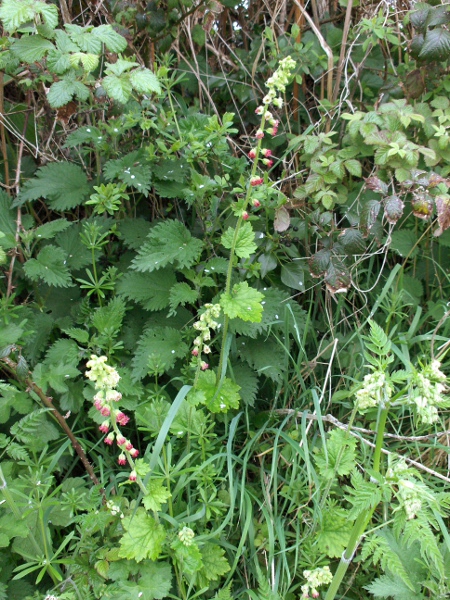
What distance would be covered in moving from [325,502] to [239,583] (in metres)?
0.37

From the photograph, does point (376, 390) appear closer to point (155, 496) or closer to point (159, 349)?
point (155, 496)

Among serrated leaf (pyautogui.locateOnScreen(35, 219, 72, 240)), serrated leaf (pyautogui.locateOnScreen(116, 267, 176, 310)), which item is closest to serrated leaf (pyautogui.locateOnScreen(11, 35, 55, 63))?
serrated leaf (pyautogui.locateOnScreen(35, 219, 72, 240))

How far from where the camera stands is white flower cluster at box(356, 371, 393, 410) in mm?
1119

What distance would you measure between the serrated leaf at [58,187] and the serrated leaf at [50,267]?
0.18m

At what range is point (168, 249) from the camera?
6.11 feet

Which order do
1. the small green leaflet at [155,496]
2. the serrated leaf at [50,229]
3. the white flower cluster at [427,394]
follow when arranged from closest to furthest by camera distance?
the white flower cluster at [427,394]
the small green leaflet at [155,496]
the serrated leaf at [50,229]

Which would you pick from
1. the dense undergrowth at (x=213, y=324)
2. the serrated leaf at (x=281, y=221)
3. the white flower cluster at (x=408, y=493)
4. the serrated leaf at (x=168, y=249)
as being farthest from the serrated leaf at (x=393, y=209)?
the white flower cluster at (x=408, y=493)

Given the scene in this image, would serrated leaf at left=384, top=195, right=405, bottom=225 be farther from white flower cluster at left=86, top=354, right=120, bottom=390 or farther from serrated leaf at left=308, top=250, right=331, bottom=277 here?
white flower cluster at left=86, top=354, right=120, bottom=390

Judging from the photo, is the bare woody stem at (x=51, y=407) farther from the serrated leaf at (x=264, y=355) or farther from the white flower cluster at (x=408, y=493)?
the white flower cluster at (x=408, y=493)

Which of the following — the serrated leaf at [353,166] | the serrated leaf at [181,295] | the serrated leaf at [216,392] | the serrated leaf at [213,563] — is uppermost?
the serrated leaf at [353,166]

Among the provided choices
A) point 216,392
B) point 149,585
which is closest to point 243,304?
point 216,392

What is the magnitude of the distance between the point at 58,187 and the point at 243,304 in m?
0.96

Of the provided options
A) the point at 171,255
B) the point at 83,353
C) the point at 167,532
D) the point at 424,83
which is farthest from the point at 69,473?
the point at 424,83

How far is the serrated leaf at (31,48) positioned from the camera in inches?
66.6
